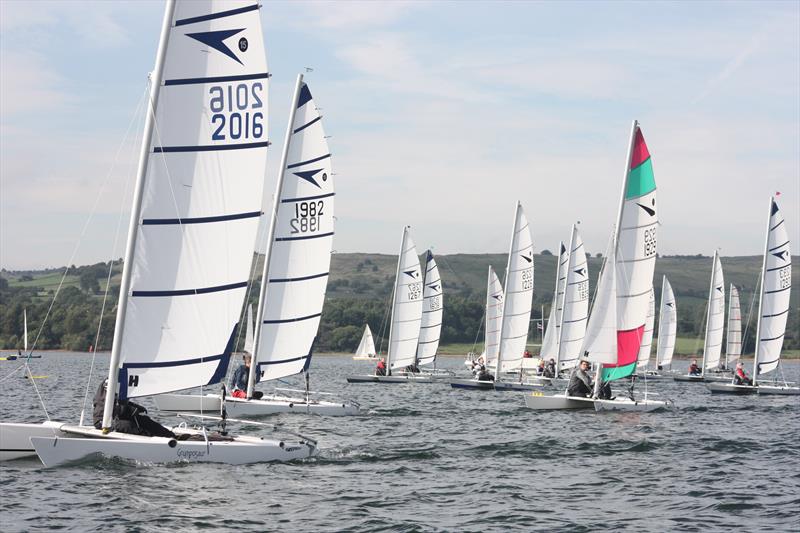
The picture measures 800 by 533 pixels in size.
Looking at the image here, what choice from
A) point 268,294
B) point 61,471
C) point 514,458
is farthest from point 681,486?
point 268,294

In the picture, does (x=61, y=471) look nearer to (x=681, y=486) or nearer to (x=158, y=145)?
(x=158, y=145)

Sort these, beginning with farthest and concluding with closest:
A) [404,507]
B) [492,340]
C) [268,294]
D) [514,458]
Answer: [492,340] → [268,294] → [514,458] → [404,507]

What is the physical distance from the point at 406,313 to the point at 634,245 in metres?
24.5

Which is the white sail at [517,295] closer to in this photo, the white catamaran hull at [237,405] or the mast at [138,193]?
the white catamaran hull at [237,405]

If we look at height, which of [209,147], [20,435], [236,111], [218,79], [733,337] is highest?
[218,79]

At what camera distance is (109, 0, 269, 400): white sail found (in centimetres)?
1741

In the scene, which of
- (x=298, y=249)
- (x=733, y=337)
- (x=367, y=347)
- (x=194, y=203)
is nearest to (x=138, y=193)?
(x=194, y=203)

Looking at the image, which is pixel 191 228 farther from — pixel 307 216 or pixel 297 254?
pixel 307 216

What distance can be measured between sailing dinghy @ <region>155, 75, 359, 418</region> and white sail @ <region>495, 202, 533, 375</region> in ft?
73.2

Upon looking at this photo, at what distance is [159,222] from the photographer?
17547 mm

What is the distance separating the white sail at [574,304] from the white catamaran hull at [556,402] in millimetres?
17819

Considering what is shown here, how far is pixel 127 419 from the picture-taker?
1762 centimetres

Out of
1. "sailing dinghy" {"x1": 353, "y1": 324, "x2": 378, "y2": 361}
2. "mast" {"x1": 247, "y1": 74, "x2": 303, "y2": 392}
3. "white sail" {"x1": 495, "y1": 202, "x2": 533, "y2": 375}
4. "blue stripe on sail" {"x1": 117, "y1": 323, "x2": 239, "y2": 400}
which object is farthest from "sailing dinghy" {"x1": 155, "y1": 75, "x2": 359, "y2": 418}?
"sailing dinghy" {"x1": 353, "y1": 324, "x2": 378, "y2": 361}

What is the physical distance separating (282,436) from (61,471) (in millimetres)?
6966
